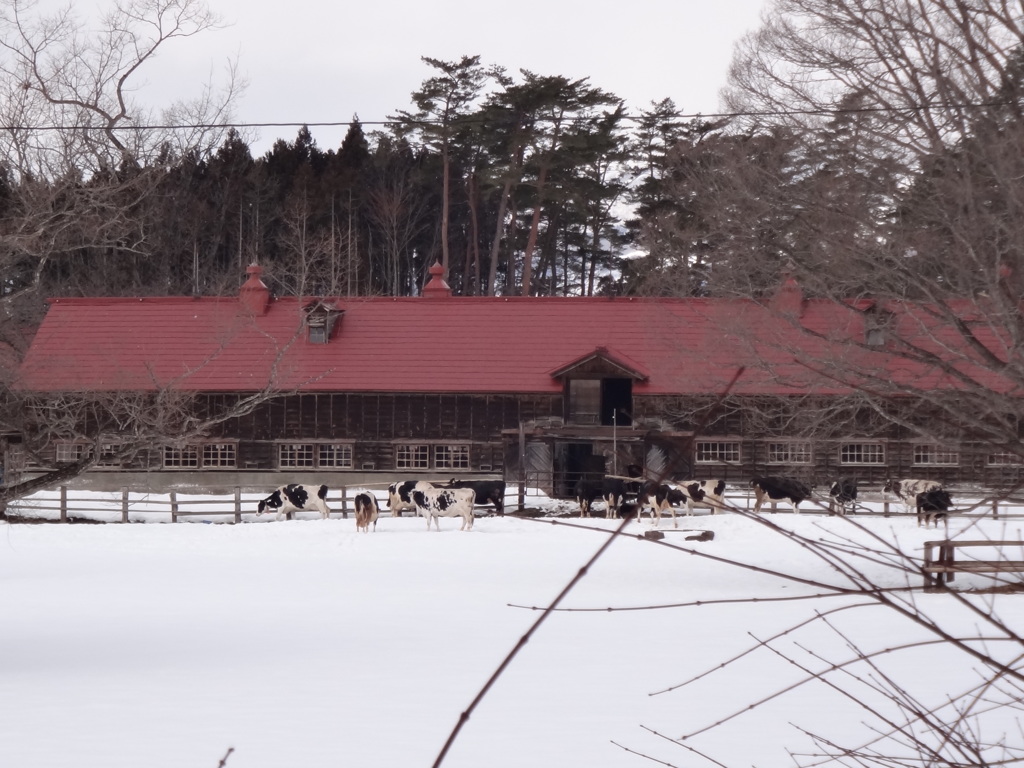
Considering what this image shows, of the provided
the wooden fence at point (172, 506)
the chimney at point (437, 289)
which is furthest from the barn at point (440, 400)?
the chimney at point (437, 289)

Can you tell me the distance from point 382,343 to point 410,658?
87.2 ft

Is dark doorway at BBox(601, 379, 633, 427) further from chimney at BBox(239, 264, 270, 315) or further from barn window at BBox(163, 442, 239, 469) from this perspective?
chimney at BBox(239, 264, 270, 315)

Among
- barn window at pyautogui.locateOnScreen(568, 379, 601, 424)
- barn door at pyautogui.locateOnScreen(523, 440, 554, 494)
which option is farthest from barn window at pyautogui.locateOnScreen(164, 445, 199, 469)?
barn window at pyautogui.locateOnScreen(568, 379, 601, 424)

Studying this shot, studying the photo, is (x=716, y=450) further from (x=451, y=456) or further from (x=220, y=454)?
A: (x=220, y=454)

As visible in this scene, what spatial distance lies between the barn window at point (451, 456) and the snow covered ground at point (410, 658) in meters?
13.4

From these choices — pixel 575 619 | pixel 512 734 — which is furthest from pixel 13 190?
pixel 512 734

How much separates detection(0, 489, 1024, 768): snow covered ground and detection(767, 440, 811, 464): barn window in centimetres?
1428

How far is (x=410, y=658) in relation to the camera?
12375mm

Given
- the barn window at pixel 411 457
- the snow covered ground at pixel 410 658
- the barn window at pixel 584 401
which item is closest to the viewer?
the snow covered ground at pixel 410 658

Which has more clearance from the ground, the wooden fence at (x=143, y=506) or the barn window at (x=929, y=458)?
the barn window at (x=929, y=458)

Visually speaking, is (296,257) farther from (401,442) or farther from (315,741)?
(315,741)

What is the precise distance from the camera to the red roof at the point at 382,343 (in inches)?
1435

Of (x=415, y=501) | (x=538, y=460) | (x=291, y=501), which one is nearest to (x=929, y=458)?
(x=538, y=460)

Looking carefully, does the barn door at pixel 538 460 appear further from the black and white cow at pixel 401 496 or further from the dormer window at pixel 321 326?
the dormer window at pixel 321 326
